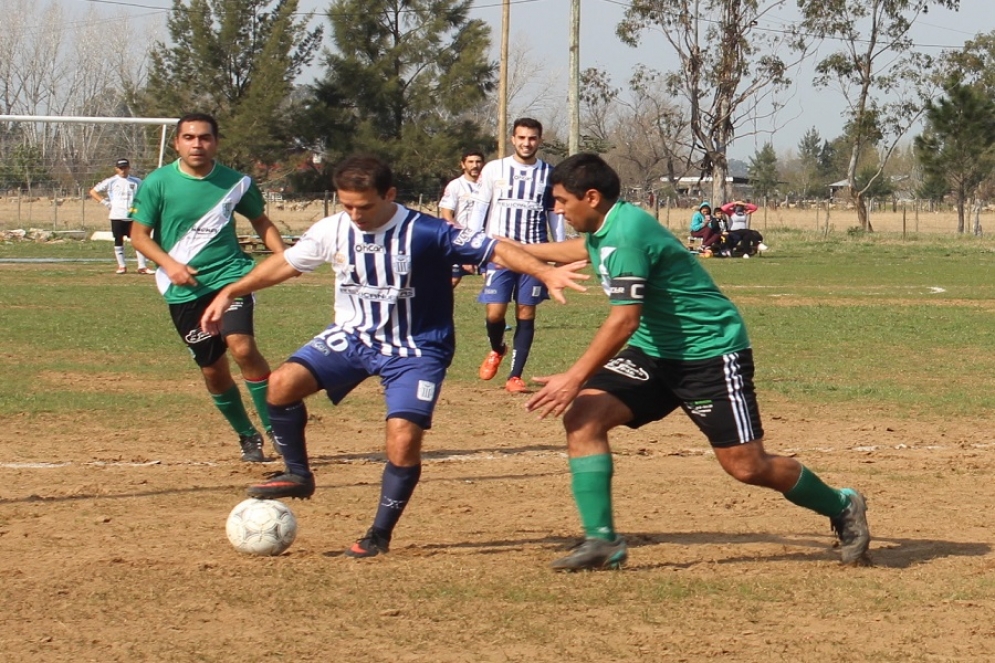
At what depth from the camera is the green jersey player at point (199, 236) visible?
7.61 m

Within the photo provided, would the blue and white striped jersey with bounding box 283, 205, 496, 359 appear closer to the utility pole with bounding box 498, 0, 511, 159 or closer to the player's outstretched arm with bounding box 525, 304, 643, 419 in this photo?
the player's outstretched arm with bounding box 525, 304, 643, 419

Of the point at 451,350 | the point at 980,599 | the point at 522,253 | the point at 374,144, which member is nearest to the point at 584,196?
the point at 522,253

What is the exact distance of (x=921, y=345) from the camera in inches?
543

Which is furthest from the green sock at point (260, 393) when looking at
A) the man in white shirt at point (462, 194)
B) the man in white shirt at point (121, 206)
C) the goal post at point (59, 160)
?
the goal post at point (59, 160)

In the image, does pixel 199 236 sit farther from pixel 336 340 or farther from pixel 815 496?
pixel 815 496

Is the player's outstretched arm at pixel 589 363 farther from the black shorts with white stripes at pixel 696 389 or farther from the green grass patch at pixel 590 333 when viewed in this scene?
the green grass patch at pixel 590 333

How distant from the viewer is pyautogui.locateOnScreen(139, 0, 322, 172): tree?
50.2 m

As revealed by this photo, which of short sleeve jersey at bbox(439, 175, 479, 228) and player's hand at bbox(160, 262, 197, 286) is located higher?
short sleeve jersey at bbox(439, 175, 479, 228)

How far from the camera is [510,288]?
10.7 m

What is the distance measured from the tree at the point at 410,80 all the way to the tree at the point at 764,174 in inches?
1435

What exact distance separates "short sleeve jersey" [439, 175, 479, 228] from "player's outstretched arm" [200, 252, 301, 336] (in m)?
6.65

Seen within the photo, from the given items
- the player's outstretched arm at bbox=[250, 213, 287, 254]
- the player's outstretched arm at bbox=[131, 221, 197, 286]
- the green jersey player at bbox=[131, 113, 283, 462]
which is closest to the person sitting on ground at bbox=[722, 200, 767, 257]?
the player's outstretched arm at bbox=[250, 213, 287, 254]

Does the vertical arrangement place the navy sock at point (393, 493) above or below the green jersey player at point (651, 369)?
below

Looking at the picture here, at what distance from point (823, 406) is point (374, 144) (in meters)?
43.0
